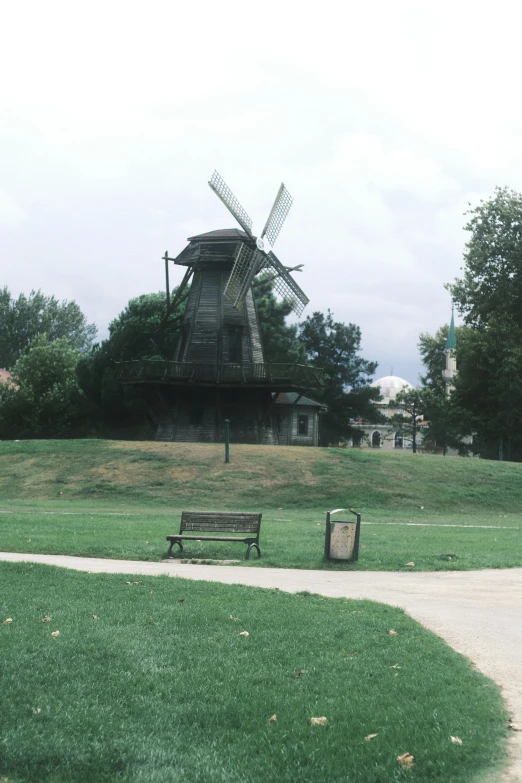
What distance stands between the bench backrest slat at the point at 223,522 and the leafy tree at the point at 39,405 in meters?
46.9

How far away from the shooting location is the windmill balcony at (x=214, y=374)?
4959 cm

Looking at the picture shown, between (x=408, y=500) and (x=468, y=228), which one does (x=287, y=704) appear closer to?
(x=408, y=500)

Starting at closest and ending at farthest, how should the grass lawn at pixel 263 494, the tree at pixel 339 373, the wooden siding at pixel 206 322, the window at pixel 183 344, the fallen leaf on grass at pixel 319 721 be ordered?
the fallen leaf on grass at pixel 319 721 < the grass lawn at pixel 263 494 < the wooden siding at pixel 206 322 < the window at pixel 183 344 < the tree at pixel 339 373

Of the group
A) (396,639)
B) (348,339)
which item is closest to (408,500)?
(396,639)

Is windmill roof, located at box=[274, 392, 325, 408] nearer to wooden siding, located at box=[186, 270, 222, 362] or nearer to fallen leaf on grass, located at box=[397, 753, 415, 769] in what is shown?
wooden siding, located at box=[186, 270, 222, 362]

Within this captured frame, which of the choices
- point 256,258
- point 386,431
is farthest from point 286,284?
point 386,431

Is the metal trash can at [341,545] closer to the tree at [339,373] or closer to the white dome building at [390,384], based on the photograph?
the tree at [339,373]

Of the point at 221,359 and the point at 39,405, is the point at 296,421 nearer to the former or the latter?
the point at 221,359

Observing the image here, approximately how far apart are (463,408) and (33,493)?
36.7 m

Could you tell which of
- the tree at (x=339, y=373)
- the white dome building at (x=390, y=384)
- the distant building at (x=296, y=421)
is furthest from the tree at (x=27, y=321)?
the white dome building at (x=390, y=384)

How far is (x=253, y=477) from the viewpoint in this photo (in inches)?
1624

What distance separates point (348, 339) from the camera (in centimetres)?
9100

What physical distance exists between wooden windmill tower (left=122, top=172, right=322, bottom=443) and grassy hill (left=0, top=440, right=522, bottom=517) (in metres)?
4.95

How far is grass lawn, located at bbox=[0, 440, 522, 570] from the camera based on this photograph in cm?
2294
